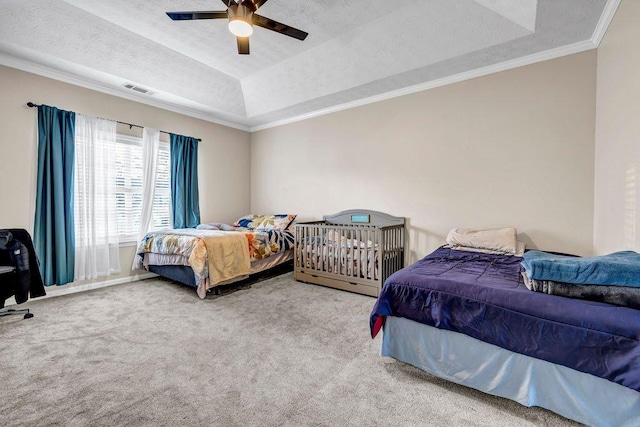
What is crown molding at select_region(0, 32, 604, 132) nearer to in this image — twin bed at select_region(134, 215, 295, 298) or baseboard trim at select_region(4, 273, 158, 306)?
twin bed at select_region(134, 215, 295, 298)

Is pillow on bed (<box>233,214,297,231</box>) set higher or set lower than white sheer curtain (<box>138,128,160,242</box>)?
lower

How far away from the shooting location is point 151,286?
3.79m

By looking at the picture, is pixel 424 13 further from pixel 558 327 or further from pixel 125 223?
pixel 125 223

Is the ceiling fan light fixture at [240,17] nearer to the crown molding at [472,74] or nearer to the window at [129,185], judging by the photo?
the crown molding at [472,74]

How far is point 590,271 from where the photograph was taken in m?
1.37

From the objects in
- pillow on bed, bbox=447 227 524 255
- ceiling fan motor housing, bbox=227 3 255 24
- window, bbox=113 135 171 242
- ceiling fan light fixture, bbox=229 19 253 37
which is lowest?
pillow on bed, bbox=447 227 524 255

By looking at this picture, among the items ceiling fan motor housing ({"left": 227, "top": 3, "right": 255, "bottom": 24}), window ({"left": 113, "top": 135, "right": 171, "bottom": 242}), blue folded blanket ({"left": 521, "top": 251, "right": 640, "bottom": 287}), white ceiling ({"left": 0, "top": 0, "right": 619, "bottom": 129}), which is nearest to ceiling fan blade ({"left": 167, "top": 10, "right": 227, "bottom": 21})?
ceiling fan motor housing ({"left": 227, "top": 3, "right": 255, "bottom": 24})

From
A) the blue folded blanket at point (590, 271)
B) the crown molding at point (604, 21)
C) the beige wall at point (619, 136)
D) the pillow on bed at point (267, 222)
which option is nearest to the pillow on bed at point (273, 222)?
the pillow on bed at point (267, 222)

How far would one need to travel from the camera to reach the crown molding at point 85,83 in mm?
3016

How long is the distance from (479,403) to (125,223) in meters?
4.44

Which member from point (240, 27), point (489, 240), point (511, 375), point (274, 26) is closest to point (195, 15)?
point (240, 27)

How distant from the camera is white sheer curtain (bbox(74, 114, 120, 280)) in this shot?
3465 mm

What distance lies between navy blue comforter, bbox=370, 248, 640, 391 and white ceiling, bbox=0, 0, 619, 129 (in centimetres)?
224

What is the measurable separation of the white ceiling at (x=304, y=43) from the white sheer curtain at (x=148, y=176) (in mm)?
550
